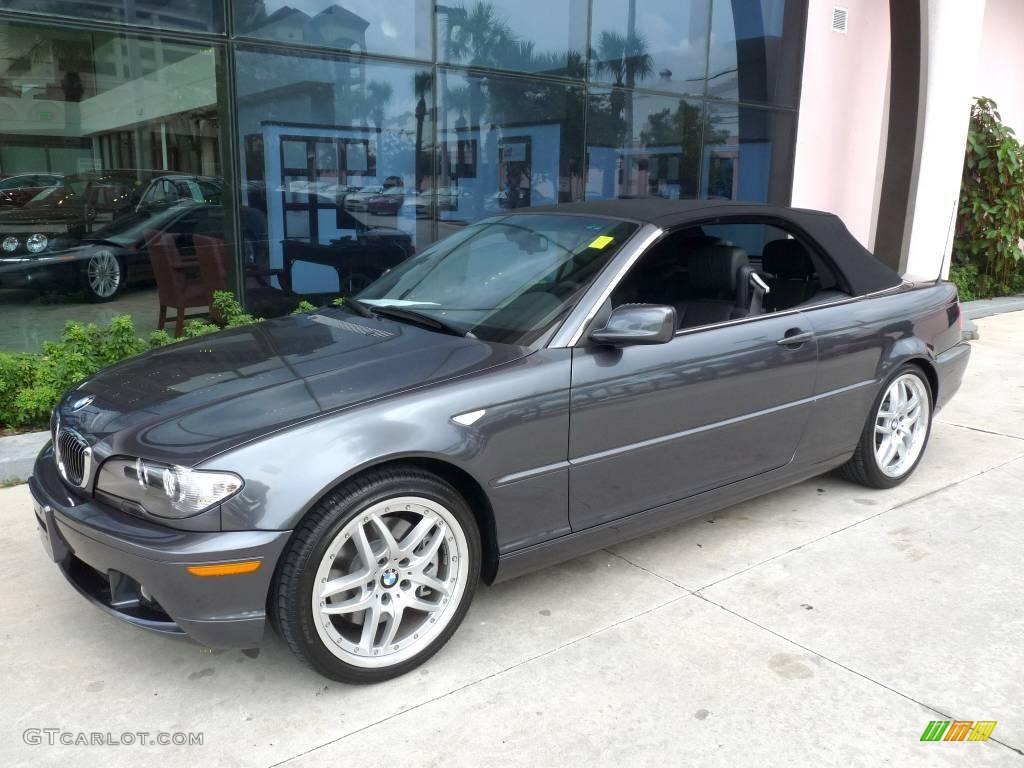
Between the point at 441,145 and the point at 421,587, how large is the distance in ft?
20.4

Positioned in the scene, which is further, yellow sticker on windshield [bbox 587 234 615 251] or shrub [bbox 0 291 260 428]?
shrub [bbox 0 291 260 428]

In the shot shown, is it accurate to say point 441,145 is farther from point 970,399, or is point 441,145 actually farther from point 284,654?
point 284,654

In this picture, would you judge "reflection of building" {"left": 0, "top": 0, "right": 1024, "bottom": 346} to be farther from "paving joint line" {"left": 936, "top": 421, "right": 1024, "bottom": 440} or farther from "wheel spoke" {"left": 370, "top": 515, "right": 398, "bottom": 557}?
"wheel spoke" {"left": 370, "top": 515, "right": 398, "bottom": 557}

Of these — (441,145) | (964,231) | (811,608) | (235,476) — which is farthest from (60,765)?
(964,231)

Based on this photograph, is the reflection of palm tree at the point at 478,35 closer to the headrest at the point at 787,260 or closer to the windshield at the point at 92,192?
the windshield at the point at 92,192

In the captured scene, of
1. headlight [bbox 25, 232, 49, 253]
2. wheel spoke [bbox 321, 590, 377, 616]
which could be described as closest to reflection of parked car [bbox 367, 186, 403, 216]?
headlight [bbox 25, 232, 49, 253]

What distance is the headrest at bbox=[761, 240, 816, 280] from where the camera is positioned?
429 centimetres

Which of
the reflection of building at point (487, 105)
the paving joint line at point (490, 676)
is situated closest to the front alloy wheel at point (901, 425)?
the reflection of building at point (487, 105)

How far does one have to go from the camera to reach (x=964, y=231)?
37.8 ft

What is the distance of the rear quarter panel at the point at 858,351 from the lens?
3.89 metres

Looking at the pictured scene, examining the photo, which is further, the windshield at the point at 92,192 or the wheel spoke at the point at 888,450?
the windshield at the point at 92,192

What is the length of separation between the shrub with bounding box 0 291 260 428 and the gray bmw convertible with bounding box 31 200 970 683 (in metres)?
2.13

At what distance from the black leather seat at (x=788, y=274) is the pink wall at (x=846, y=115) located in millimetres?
7600

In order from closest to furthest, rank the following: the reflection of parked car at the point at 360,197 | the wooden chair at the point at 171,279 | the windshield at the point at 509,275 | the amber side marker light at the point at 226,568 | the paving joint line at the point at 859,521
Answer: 1. the amber side marker light at the point at 226,568
2. the windshield at the point at 509,275
3. the paving joint line at the point at 859,521
4. the wooden chair at the point at 171,279
5. the reflection of parked car at the point at 360,197
